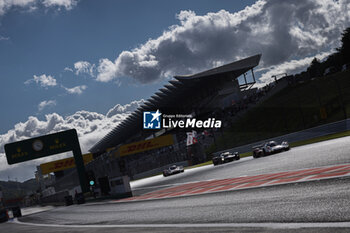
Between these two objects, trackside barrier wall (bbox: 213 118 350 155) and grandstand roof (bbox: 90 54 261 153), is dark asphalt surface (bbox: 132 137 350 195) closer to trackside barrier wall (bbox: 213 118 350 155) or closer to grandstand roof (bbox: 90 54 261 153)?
trackside barrier wall (bbox: 213 118 350 155)

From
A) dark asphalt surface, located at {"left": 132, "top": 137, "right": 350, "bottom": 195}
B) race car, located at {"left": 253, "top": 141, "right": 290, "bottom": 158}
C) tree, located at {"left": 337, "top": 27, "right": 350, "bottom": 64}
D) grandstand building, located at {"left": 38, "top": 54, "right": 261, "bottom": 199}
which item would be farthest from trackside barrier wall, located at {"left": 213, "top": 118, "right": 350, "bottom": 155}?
tree, located at {"left": 337, "top": 27, "right": 350, "bottom": 64}

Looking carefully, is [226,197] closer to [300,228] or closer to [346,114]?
[300,228]

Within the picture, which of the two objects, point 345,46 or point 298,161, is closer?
point 298,161

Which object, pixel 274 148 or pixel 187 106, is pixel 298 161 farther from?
pixel 187 106

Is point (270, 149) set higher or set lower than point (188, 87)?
lower

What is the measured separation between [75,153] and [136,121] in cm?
3663

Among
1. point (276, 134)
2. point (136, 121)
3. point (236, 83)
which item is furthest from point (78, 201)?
point (136, 121)

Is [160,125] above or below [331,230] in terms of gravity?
above

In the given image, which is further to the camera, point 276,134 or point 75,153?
point 276,134

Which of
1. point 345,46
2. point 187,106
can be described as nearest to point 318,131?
point 187,106

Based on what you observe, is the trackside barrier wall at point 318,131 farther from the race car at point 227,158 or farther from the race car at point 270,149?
the race car at point 270,149

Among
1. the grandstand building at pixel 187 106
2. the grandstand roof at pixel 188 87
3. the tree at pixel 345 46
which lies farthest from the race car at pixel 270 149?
the tree at pixel 345 46

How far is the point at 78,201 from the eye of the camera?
29.1 metres

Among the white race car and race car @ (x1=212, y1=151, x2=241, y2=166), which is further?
race car @ (x1=212, y1=151, x2=241, y2=166)
